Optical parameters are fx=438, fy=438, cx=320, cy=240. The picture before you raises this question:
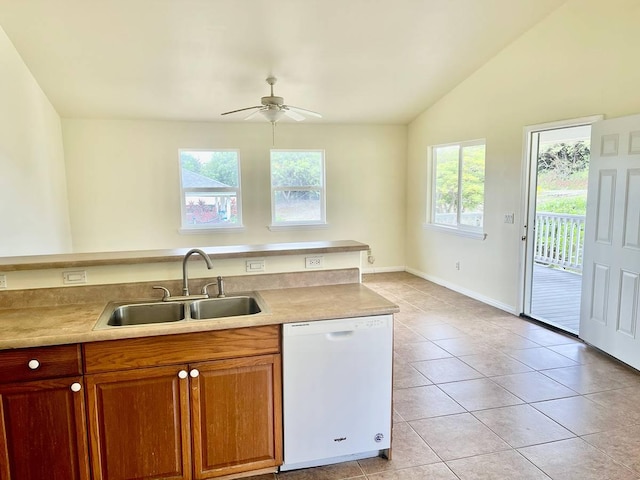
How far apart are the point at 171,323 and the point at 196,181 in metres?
4.41

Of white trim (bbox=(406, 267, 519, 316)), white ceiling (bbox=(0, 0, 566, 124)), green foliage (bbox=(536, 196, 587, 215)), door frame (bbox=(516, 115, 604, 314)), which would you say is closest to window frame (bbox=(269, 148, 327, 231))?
white ceiling (bbox=(0, 0, 566, 124))

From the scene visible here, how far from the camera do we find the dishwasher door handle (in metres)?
2.09

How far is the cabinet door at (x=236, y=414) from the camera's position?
1967mm

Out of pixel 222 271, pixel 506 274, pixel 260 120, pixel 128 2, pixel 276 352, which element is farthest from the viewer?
pixel 260 120

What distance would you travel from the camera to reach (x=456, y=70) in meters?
5.00

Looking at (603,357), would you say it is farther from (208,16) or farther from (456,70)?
(208,16)

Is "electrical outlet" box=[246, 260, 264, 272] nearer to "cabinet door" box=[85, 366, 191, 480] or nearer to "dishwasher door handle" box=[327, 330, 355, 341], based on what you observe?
"dishwasher door handle" box=[327, 330, 355, 341]

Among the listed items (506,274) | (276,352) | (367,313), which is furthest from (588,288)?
(276,352)

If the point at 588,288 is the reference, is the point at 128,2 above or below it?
above

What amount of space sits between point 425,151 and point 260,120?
2.39 metres

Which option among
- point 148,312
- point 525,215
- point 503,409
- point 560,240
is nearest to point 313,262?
point 148,312

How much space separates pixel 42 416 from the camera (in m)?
1.81

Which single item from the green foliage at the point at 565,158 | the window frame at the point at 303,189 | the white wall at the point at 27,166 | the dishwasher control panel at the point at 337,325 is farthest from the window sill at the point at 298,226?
the dishwasher control panel at the point at 337,325

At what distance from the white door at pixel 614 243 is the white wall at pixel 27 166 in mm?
4969
